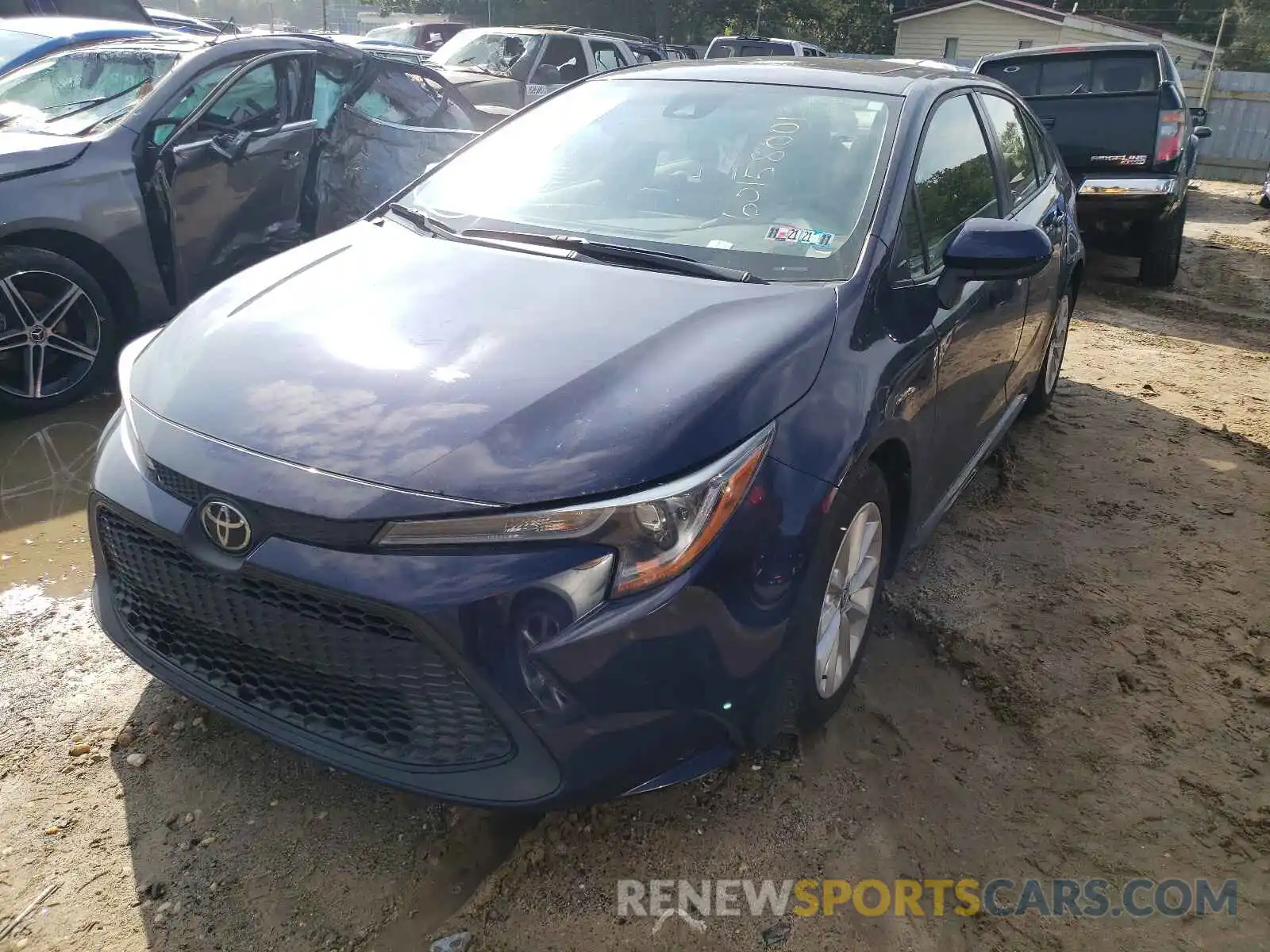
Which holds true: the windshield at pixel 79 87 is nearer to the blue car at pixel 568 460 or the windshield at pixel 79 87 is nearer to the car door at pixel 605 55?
the blue car at pixel 568 460

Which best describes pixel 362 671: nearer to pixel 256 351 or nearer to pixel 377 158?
pixel 256 351

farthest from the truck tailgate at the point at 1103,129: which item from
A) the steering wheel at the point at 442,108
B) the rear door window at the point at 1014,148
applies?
the steering wheel at the point at 442,108

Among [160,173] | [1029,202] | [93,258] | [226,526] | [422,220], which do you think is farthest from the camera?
[160,173]

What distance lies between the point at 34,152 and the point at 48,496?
5.42 feet

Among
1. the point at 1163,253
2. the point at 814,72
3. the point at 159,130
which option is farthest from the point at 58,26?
the point at 1163,253

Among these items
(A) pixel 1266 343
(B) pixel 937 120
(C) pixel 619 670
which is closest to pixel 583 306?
(C) pixel 619 670

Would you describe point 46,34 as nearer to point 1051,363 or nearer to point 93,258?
point 93,258

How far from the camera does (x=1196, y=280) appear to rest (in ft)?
28.3

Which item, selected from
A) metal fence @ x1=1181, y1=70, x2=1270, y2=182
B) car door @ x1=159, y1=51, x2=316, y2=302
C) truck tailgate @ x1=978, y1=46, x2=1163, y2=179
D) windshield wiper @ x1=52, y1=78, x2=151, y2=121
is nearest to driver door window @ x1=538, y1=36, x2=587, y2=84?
truck tailgate @ x1=978, y1=46, x2=1163, y2=179

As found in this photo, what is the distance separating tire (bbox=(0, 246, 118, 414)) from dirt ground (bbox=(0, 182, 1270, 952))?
2.80 feet

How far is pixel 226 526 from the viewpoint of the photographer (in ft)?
6.20

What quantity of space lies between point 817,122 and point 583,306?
1.14 meters

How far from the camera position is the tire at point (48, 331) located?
4137 mm

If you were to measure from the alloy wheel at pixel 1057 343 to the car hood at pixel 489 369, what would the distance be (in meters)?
2.81
